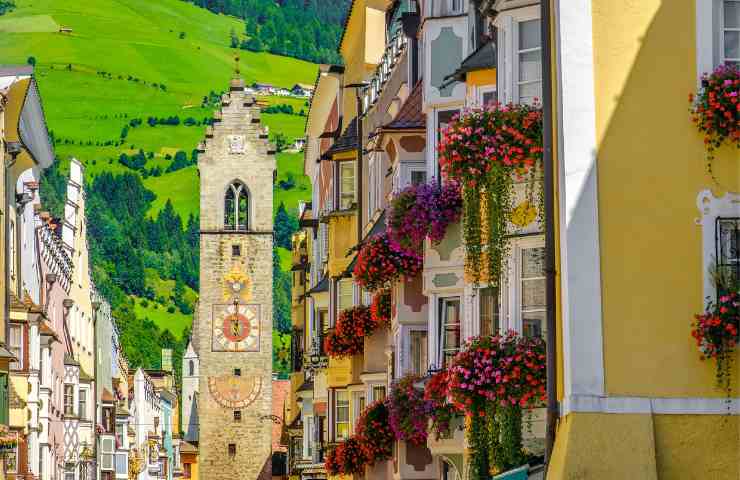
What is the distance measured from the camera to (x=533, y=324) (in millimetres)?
23062

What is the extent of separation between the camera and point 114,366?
88562mm

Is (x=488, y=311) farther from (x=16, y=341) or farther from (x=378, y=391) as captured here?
(x=16, y=341)

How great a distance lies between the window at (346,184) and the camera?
49.8 m

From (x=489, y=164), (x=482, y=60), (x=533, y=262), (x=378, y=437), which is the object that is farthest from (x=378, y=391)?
(x=489, y=164)

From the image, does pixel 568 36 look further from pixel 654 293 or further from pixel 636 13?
pixel 654 293

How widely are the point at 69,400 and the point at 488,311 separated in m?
40.2

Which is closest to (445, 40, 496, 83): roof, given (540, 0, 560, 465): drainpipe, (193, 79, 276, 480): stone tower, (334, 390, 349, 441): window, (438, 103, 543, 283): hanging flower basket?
(438, 103, 543, 283): hanging flower basket

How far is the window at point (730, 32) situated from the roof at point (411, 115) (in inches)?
652

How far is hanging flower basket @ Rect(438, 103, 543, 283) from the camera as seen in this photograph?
2195 cm

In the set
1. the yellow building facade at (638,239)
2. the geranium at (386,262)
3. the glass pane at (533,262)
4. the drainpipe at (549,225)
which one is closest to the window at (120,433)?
the geranium at (386,262)

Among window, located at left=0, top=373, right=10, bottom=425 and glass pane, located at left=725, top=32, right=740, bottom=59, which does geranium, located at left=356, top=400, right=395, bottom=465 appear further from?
glass pane, located at left=725, top=32, right=740, bottom=59

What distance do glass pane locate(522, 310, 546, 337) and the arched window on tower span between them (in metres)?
96.5

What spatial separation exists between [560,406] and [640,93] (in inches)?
127

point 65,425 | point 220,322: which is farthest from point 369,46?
point 220,322
